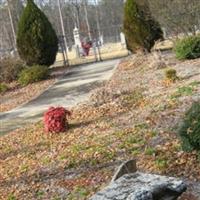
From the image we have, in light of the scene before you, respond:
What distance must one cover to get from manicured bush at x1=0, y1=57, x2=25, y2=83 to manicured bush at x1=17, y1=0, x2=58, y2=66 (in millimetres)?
804

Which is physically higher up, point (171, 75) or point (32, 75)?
point (32, 75)

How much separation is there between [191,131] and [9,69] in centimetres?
1542

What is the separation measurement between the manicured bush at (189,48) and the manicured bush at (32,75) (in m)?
5.66

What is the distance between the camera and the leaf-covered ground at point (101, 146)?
6.67 meters

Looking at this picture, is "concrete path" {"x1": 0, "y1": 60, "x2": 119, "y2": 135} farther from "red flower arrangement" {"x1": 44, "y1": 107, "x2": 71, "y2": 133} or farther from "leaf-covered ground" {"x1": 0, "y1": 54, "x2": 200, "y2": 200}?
"red flower arrangement" {"x1": 44, "y1": 107, "x2": 71, "y2": 133}

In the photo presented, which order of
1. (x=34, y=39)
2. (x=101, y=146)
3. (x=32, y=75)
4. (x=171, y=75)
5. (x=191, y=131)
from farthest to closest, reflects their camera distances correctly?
1. (x=34, y=39)
2. (x=32, y=75)
3. (x=171, y=75)
4. (x=101, y=146)
5. (x=191, y=131)

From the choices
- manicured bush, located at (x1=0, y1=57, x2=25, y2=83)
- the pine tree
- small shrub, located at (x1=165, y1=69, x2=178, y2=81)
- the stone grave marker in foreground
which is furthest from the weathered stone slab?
the pine tree

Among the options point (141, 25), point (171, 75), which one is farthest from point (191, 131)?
point (141, 25)

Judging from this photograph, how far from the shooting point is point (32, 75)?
19.4 m

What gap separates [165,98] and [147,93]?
1321 millimetres

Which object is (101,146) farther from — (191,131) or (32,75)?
(32,75)

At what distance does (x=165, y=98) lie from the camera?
420 inches

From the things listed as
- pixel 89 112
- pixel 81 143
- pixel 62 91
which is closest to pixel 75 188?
pixel 81 143

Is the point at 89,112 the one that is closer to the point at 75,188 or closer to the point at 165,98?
the point at 165,98
